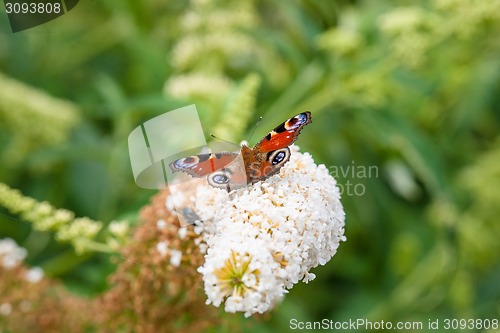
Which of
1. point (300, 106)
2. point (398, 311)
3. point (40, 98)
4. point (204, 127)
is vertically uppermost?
point (40, 98)

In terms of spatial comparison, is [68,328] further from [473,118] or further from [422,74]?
[473,118]

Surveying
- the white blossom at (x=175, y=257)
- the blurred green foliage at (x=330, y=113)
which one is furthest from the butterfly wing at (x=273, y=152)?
the blurred green foliage at (x=330, y=113)

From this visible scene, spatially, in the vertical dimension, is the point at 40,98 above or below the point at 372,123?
above

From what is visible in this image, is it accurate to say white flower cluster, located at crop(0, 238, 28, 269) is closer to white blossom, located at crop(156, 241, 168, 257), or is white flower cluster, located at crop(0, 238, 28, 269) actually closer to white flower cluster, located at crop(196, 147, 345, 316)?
white blossom, located at crop(156, 241, 168, 257)

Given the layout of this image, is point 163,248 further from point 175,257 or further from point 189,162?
point 189,162

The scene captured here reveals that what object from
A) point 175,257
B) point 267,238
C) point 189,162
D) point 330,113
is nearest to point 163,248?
point 175,257

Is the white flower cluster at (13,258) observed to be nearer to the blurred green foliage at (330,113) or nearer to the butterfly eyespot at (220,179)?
the blurred green foliage at (330,113)

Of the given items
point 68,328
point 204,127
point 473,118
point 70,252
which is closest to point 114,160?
point 70,252
